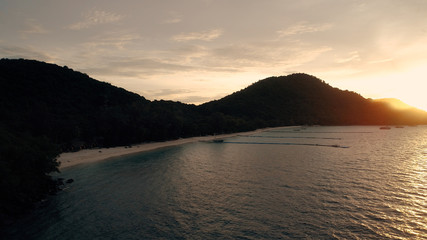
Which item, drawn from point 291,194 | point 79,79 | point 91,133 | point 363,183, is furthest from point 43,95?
point 363,183

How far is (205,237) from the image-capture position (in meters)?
25.5

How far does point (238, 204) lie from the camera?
114ft

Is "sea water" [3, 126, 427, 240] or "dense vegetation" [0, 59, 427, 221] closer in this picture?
"sea water" [3, 126, 427, 240]

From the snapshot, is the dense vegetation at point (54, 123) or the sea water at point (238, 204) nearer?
the sea water at point (238, 204)

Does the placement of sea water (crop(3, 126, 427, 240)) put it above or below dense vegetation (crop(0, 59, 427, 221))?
below

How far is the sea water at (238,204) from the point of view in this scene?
87.4ft

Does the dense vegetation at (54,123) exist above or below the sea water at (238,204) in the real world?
above

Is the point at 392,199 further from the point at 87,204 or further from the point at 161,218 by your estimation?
the point at 87,204

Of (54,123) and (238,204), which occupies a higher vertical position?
(54,123)

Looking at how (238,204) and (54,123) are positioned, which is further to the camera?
(54,123)

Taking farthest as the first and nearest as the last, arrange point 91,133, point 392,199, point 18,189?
point 91,133 → point 392,199 → point 18,189

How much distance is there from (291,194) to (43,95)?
144 m

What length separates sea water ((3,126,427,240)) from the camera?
2662 centimetres

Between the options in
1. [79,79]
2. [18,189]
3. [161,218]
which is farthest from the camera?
[79,79]
